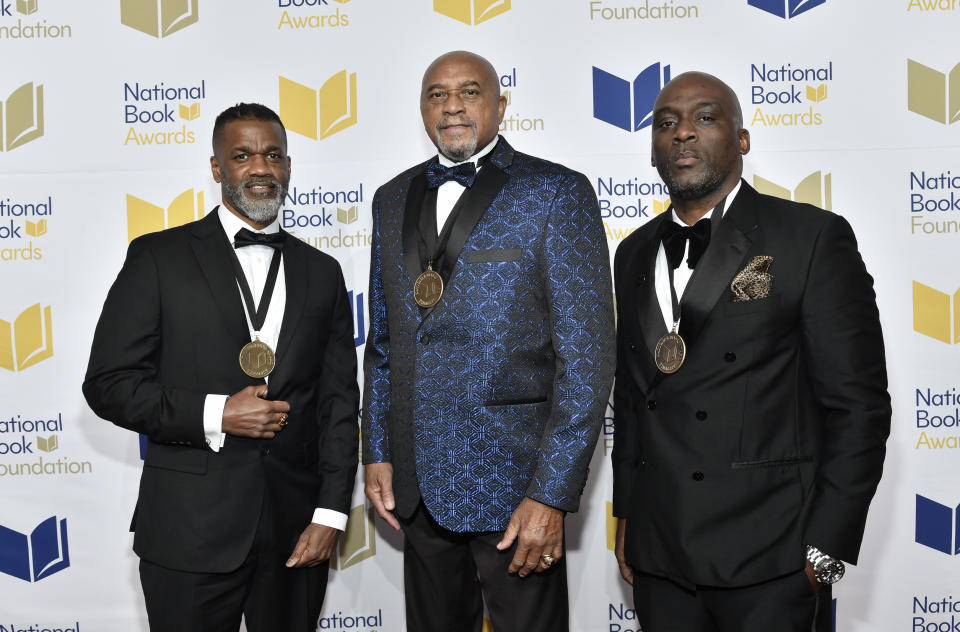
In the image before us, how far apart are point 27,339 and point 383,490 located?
A: 86.0 inches

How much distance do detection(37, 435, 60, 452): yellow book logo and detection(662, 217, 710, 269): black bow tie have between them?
9.72 feet

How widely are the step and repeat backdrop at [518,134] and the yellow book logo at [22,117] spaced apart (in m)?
0.01

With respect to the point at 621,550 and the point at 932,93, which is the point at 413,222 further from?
the point at 932,93

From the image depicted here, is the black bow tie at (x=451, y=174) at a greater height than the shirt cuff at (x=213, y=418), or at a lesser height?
greater

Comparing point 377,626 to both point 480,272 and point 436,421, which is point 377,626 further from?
point 480,272

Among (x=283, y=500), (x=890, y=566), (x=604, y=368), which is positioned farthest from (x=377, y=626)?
(x=890, y=566)

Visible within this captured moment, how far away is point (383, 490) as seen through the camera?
2.54 metres

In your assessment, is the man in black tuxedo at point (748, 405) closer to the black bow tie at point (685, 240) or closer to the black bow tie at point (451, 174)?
the black bow tie at point (685, 240)

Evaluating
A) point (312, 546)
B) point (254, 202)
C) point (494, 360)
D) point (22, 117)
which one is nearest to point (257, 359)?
point (254, 202)

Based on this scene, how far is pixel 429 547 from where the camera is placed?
2.46 m

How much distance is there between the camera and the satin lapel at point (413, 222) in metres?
2.42

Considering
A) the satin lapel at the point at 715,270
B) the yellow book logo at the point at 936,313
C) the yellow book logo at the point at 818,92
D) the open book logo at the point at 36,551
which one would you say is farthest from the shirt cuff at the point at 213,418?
the yellow book logo at the point at 936,313

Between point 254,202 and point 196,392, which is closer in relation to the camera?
point 196,392

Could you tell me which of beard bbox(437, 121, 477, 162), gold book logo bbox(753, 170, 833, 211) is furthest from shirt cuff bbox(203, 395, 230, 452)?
gold book logo bbox(753, 170, 833, 211)
